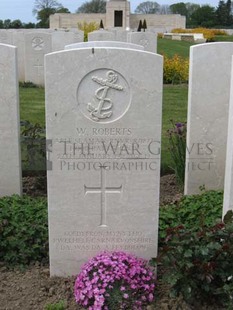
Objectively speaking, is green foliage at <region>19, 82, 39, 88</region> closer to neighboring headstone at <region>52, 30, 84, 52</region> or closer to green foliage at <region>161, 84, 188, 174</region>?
neighboring headstone at <region>52, 30, 84, 52</region>

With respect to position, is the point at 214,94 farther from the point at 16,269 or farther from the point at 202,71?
the point at 16,269

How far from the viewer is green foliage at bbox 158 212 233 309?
9.71 feet

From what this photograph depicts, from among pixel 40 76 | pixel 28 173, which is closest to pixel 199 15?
pixel 40 76

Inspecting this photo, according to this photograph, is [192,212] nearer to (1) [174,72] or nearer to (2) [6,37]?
(1) [174,72]

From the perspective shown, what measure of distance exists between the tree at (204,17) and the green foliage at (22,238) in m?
65.9

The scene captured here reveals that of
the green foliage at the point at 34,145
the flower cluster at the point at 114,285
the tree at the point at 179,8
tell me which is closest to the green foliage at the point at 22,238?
the flower cluster at the point at 114,285

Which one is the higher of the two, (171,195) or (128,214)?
(128,214)

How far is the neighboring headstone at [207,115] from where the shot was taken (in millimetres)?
5055

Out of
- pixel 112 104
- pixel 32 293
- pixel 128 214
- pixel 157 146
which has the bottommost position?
pixel 32 293

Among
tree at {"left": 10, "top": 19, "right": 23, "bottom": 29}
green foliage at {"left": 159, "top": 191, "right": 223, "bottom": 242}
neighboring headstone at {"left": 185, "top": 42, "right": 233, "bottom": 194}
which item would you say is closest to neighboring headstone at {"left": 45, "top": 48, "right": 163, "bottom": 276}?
green foliage at {"left": 159, "top": 191, "right": 223, "bottom": 242}

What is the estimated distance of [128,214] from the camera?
137 inches

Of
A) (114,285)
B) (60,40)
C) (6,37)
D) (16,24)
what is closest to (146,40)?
(60,40)

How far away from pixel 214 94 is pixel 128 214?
7.16ft

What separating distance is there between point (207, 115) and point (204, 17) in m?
66.4
